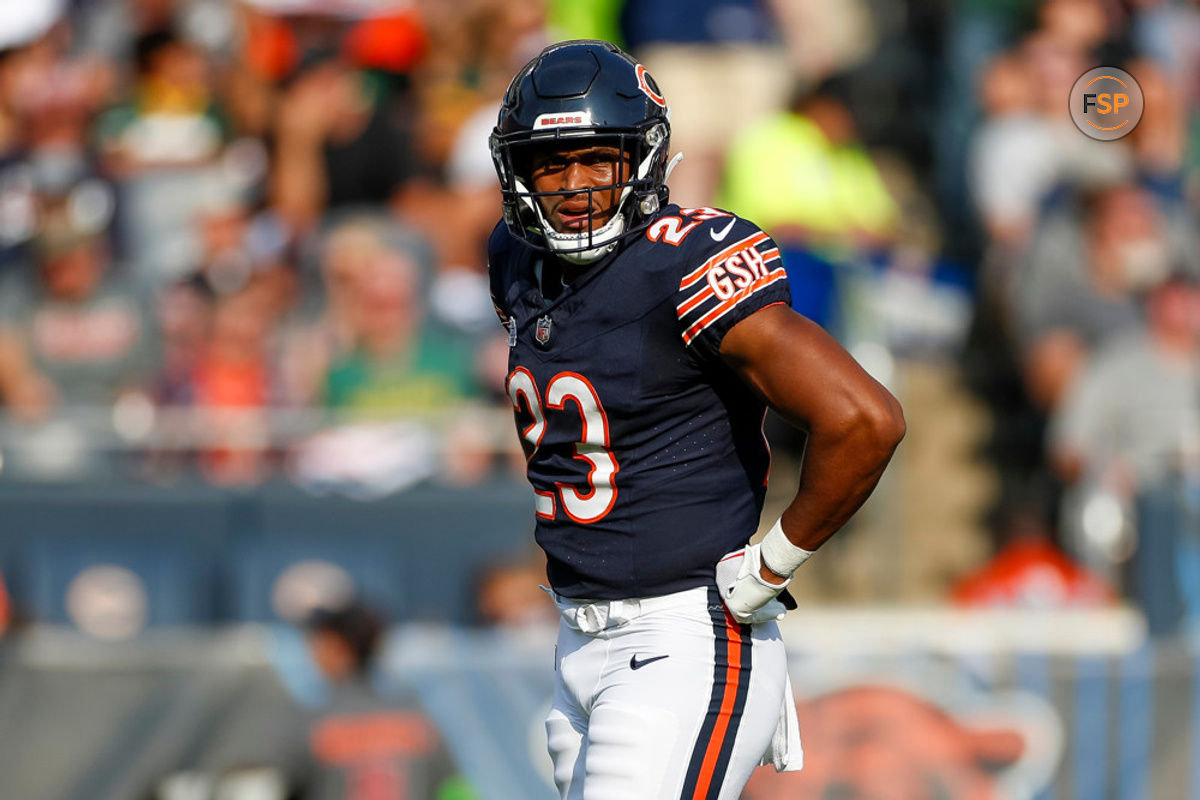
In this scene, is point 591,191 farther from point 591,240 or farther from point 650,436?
point 650,436

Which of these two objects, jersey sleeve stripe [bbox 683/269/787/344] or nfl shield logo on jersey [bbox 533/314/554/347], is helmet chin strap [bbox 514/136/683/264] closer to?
nfl shield logo on jersey [bbox 533/314/554/347]

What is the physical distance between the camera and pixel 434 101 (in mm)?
10078

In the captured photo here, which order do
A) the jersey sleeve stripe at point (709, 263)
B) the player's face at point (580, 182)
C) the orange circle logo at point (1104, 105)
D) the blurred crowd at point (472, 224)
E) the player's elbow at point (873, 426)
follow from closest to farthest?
the player's elbow at point (873, 426)
the jersey sleeve stripe at point (709, 263)
the player's face at point (580, 182)
the orange circle logo at point (1104, 105)
the blurred crowd at point (472, 224)

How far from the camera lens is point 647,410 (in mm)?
3570

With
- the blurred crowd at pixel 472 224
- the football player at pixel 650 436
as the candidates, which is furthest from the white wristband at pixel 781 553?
the blurred crowd at pixel 472 224

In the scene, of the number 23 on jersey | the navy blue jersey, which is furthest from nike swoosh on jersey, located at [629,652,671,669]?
the number 23 on jersey

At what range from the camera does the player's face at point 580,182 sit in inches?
140

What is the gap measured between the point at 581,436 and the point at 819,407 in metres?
0.55

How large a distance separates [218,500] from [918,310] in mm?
3925

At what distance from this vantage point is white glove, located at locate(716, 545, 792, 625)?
350 cm

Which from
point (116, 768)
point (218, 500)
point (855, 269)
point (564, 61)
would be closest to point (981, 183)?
point (855, 269)

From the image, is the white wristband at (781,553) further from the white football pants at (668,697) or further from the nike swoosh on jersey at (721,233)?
the nike swoosh on jersey at (721,233)

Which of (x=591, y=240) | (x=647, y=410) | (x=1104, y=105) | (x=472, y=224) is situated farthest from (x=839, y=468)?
(x=472, y=224)

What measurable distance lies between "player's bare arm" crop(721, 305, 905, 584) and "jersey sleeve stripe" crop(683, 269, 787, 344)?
0.13ft
